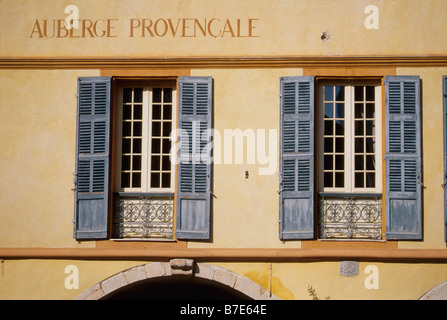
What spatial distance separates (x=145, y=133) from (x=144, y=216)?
1.09 metres

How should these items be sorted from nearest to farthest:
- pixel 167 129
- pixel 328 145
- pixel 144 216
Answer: pixel 144 216 < pixel 328 145 < pixel 167 129

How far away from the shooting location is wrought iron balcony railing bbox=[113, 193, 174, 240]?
10.1 metres

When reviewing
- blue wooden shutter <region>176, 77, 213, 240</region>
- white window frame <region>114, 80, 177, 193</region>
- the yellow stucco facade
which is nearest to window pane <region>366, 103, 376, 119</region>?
the yellow stucco facade

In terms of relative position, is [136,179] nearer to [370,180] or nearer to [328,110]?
[328,110]

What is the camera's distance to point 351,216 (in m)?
10.0

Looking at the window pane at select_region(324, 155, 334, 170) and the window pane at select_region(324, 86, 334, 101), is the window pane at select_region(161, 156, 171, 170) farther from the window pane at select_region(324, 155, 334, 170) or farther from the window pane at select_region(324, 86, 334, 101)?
the window pane at select_region(324, 86, 334, 101)

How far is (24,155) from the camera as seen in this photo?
33.5ft

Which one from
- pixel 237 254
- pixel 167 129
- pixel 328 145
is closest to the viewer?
pixel 237 254

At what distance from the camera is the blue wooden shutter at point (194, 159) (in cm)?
1000

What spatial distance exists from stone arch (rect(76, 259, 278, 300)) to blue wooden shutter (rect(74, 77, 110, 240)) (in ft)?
2.00

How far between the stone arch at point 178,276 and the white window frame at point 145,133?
100 cm

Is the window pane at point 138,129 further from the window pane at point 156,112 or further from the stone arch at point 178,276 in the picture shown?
the stone arch at point 178,276
